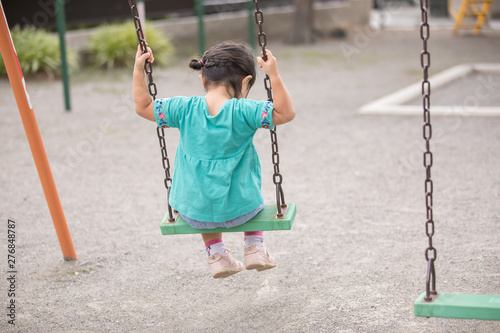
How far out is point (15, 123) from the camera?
8.24 m

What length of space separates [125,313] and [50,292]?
1.80 feet

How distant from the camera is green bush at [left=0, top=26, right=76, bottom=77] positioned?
11281mm

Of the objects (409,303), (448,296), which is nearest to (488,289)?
(409,303)

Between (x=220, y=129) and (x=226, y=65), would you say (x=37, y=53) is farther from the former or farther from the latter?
(x=220, y=129)

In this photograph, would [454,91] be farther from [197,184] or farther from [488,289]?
[197,184]

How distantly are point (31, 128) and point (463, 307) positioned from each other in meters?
2.60

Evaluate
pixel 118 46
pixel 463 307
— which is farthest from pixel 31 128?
pixel 118 46

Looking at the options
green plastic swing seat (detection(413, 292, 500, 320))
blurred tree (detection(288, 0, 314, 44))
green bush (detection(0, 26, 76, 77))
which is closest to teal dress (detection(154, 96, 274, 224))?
green plastic swing seat (detection(413, 292, 500, 320))

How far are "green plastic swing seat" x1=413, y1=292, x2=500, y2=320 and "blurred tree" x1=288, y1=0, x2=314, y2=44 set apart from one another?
13.9 metres

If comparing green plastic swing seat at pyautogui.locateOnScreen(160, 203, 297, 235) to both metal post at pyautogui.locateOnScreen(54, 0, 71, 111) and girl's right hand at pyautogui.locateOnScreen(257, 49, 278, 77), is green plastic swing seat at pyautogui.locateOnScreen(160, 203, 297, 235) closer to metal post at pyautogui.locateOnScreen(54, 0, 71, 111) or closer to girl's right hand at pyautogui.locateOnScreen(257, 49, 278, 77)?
girl's right hand at pyautogui.locateOnScreen(257, 49, 278, 77)

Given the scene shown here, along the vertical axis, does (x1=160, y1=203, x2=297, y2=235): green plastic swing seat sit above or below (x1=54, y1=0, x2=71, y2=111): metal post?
below

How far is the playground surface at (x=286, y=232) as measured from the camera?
3295 mm

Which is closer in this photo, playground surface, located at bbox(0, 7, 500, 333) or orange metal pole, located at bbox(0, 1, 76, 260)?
playground surface, located at bbox(0, 7, 500, 333)

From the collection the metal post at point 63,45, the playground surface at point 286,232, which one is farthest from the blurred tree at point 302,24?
the metal post at point 63,45
